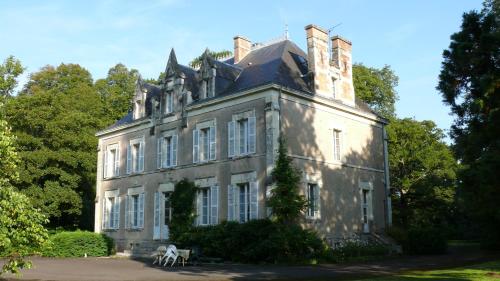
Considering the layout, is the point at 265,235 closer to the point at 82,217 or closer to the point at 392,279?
the point at 392,279

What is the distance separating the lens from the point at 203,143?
2453 cm

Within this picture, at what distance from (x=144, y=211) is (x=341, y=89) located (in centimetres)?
1201

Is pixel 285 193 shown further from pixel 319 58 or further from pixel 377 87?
pixel 377 87

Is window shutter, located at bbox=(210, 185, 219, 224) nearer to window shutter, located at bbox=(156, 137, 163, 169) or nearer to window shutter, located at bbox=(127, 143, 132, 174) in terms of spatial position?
window shutter, located at bbox=(156, 137, 163, 169)

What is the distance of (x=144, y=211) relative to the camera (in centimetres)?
2722

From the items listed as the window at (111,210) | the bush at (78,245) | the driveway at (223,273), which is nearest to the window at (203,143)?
the driveway at (223,273)

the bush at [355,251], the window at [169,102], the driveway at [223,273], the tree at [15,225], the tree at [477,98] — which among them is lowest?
the driveway at [223,273]

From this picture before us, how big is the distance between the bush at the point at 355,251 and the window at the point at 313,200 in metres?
1.77

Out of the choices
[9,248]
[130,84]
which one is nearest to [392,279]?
[9,248]

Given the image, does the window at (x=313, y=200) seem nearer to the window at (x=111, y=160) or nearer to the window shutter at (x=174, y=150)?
the window shutter at (x=174, y=150)

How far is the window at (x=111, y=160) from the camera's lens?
30078mm

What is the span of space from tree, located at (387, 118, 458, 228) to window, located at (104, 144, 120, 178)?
1871 centimetres

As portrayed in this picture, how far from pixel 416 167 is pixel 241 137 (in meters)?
18.5

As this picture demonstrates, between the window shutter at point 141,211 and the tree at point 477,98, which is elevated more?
the tree at point 477,98
